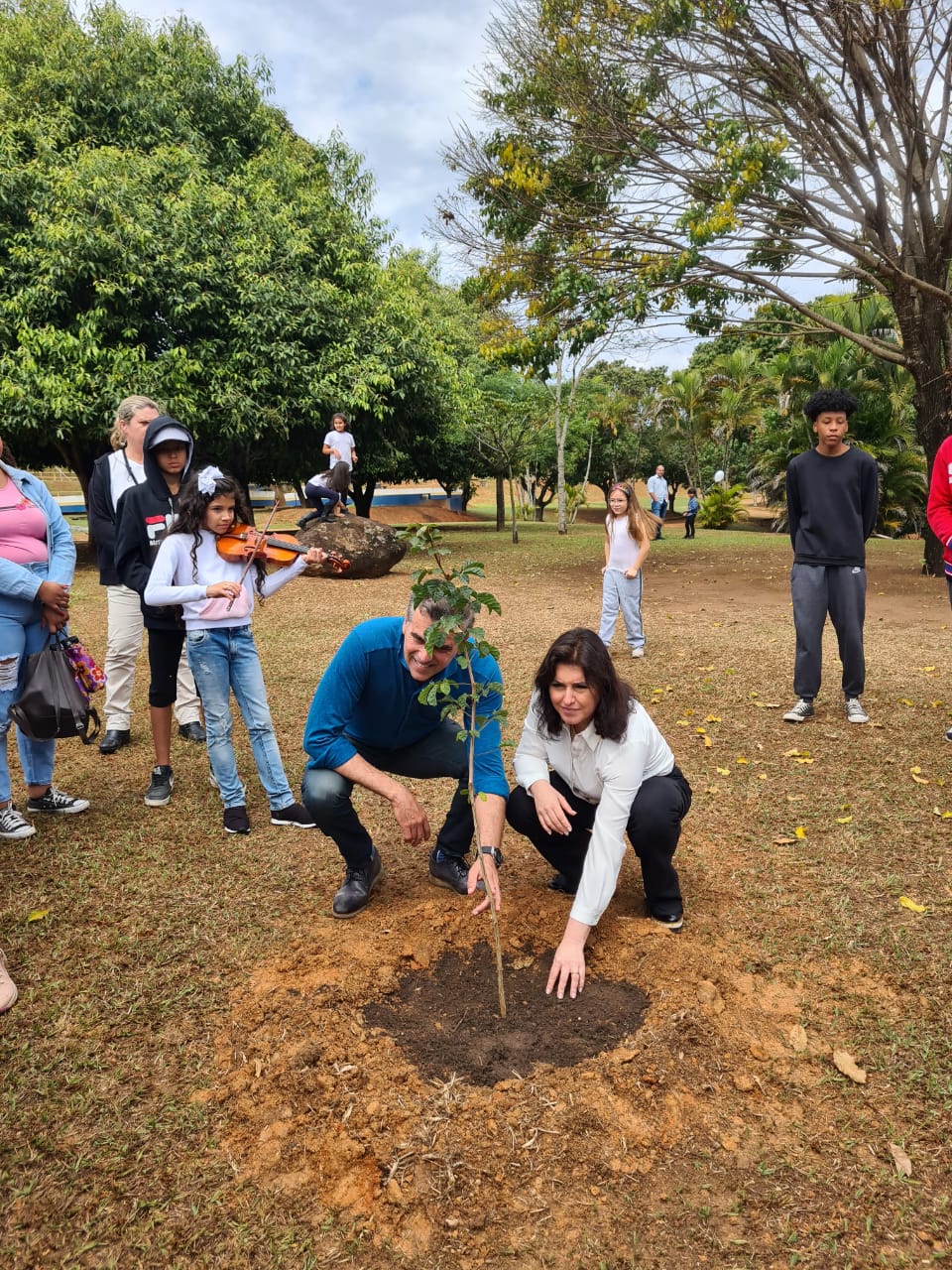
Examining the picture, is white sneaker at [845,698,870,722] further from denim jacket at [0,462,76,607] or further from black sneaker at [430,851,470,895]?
denim jacket at [0,462,76,607]

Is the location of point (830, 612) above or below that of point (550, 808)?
above

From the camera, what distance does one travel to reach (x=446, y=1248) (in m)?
1.92

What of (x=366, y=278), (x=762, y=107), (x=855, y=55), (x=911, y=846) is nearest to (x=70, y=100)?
(x=366, y=278)

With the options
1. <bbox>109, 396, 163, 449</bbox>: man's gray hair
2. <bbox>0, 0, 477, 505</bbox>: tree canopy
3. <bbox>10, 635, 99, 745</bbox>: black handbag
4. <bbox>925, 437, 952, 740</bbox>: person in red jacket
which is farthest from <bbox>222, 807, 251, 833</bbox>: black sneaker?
<bbox>0, 0, 477, 505</bbox>: tree canopy

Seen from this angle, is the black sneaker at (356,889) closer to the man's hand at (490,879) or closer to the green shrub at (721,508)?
the man's hand at (490,879)

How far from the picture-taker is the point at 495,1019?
8.68 feet

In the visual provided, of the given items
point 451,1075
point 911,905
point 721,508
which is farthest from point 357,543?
point 721,508

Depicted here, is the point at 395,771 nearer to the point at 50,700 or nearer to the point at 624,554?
the point at 50,700

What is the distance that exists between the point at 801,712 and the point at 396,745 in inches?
132

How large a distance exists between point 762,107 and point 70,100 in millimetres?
11250

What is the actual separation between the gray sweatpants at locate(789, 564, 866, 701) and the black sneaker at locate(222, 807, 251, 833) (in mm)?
3454

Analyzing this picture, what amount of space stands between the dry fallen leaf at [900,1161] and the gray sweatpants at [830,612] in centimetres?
349

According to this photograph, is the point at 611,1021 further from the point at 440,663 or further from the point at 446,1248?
the point at 440,663

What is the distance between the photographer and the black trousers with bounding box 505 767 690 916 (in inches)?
116
